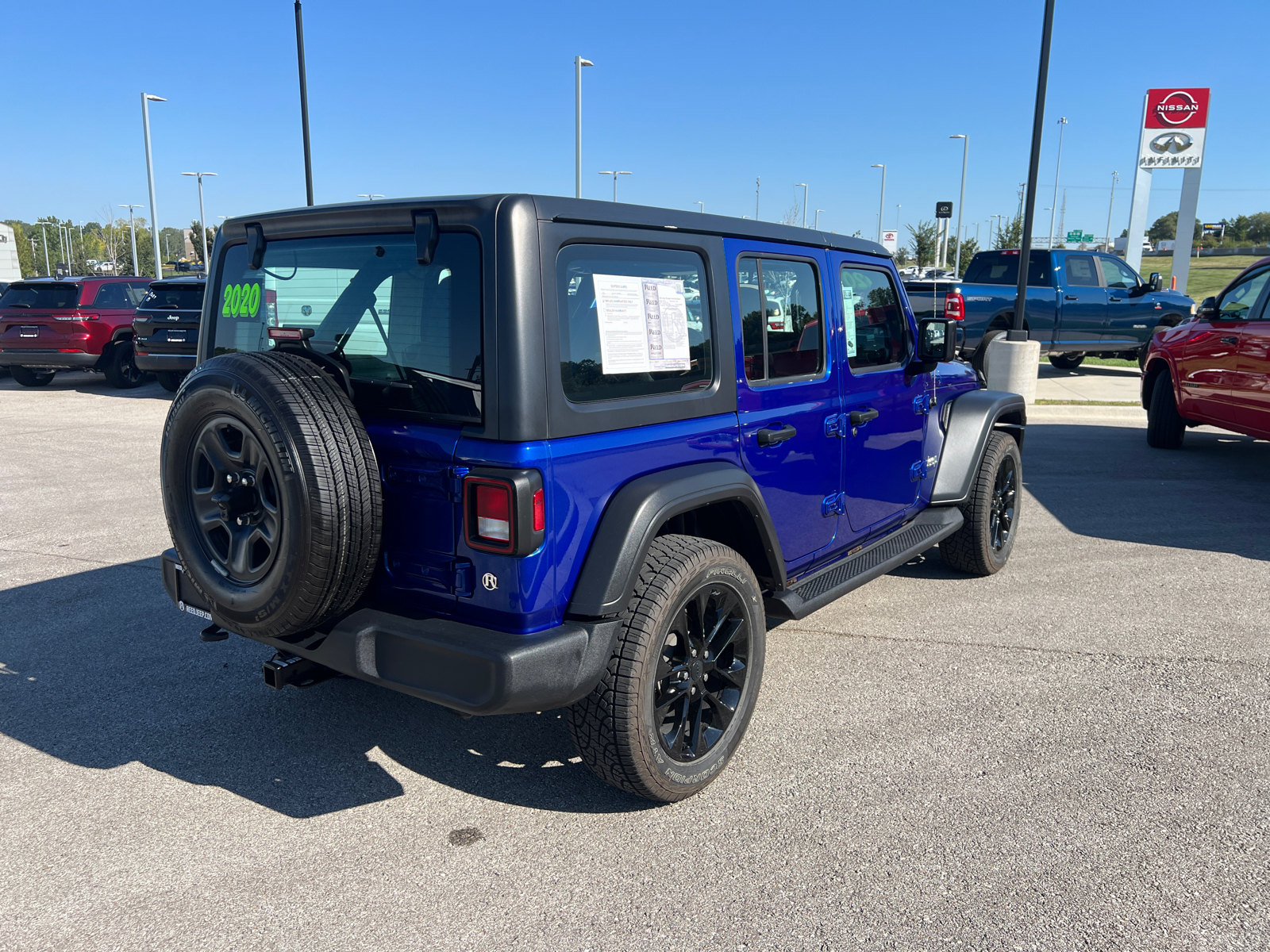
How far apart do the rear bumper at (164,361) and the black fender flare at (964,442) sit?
10.7 meters

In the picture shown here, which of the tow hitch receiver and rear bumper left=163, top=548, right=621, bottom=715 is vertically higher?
rear bumper left=163, top=548, right=621, bottom=715

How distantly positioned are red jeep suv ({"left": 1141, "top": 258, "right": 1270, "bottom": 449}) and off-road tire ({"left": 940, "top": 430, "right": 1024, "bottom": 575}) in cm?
323

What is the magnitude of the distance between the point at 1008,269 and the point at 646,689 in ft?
48.8

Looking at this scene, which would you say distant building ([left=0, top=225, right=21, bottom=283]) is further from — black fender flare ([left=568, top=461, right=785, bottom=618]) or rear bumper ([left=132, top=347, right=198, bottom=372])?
black fender flare ([left=568, top=461, right=785, bottom=618])

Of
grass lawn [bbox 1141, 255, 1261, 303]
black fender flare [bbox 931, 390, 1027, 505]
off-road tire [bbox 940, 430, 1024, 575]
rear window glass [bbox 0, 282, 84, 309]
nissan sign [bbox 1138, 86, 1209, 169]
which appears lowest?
off-road tire [bbox 940, 430, 1024, 575]

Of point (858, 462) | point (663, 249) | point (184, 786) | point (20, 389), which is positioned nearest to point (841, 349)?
point (858, 462)

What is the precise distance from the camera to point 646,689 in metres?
2.85

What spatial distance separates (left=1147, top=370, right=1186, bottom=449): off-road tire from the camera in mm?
9273

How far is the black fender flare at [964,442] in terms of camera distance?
5.03 metres

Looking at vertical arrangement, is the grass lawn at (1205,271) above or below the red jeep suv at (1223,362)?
above

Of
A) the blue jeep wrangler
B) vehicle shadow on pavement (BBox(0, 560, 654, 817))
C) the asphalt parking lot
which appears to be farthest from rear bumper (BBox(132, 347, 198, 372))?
the blue jeep wrangler

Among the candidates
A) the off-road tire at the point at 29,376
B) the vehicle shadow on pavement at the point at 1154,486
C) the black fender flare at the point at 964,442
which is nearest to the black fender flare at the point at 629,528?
the black fender flare at the point at 964,442

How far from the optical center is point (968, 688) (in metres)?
4.00

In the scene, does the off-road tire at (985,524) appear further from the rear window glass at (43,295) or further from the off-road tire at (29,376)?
the off-road tire at (29,376)
